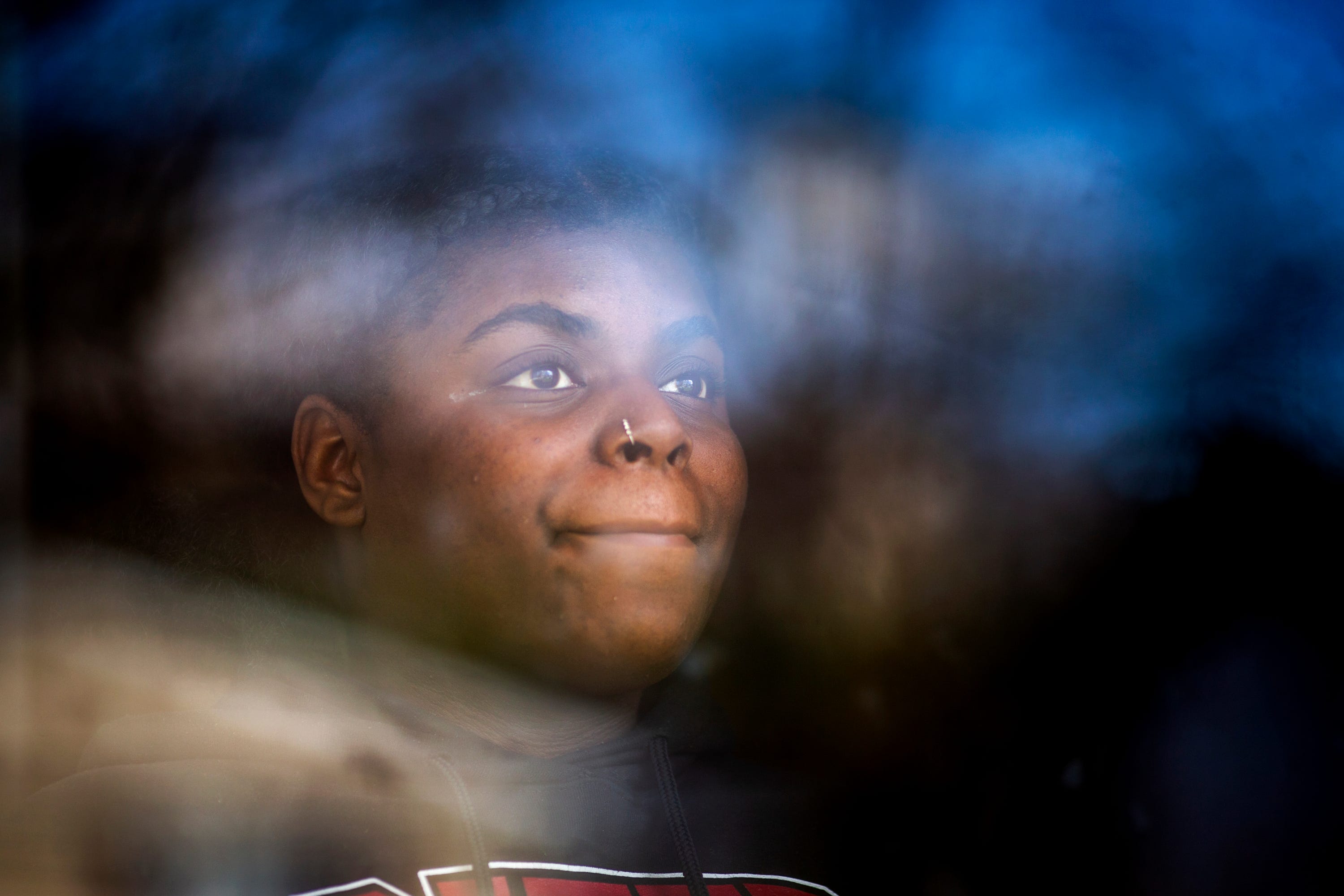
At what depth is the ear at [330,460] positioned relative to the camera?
2.98 feet

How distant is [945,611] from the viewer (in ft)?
3.68

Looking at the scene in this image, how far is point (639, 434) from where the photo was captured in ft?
2.78

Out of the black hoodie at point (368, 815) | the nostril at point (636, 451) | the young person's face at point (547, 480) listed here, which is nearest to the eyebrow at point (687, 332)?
the young person's face at point (547, 480)

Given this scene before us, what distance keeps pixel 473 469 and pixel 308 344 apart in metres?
0.19

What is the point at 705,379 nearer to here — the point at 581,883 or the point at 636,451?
the point at 636,451

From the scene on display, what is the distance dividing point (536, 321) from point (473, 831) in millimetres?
382

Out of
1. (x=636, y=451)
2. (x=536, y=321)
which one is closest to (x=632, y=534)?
(x=636, y=451)

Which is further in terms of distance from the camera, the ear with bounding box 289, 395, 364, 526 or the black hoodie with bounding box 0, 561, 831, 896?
the ear with bounding box 289, 395, 364, 526

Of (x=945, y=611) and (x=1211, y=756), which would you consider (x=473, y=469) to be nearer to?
(x=945, y=611)

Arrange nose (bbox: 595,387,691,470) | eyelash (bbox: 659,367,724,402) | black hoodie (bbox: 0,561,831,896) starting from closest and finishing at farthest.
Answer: black hoodie (bbox: 0,561,831,896), nose (bbox: 595,387,691,470), eyelash (bbox: 659,367,724,402)

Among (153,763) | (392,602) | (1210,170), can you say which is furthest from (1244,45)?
(153,763)

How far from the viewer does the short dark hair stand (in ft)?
2.92

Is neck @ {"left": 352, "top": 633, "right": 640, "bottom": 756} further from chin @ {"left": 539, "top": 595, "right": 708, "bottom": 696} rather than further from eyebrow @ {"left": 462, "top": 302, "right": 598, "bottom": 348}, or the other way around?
eyebrow @ {"left": 462, "top": 302, "right": 598, "bottom": 348}

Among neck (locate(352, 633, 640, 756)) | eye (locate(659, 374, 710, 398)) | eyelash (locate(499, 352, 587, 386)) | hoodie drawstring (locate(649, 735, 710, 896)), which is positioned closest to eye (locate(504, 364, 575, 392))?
eyelash (locate(499, 352, 587, 386))
